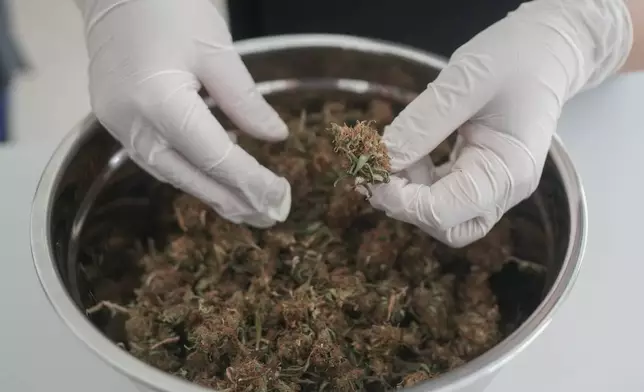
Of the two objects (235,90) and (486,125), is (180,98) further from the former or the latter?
(486,125)

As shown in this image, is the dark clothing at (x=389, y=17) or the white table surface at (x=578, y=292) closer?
the white table surface at (x=578, y=292)

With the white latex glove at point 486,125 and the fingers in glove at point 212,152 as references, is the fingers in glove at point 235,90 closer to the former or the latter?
the fingers in glove at point 212,152

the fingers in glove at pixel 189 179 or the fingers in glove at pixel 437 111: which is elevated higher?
the fingers in glove at pixel 437 111

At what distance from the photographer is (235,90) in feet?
2.42

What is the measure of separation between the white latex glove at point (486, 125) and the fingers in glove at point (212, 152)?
0.13 meters

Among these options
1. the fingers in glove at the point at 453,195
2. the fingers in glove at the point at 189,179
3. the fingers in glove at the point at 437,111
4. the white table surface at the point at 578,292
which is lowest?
the white table surface at the point at 578,292

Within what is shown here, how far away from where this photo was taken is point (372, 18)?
1073 millimetres

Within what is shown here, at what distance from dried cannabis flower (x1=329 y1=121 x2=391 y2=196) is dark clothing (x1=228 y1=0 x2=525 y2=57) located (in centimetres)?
50

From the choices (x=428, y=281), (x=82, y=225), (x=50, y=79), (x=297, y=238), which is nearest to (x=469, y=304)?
(x=428, y=281)

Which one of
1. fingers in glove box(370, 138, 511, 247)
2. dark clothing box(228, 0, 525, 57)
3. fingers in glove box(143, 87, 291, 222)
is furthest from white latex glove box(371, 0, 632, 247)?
dark clothing box(228, 0, 525, 57)

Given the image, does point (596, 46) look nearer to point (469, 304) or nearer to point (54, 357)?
point (469, 304)

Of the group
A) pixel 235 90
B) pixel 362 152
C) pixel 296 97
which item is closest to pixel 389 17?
pixel 296 97

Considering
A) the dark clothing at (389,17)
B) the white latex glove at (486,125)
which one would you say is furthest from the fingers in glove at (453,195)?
the dark clothing at (389,17)

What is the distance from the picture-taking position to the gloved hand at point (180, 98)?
0.69 metres
